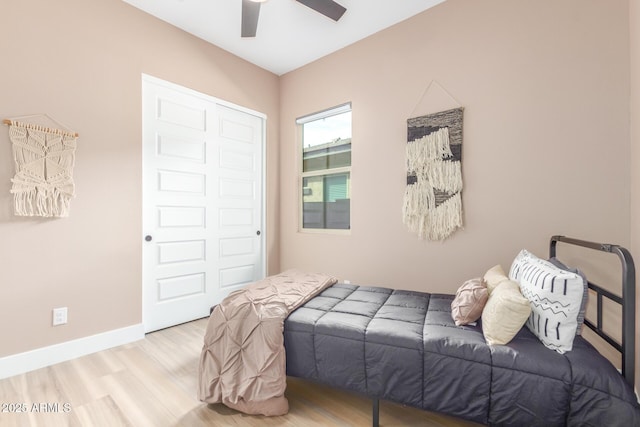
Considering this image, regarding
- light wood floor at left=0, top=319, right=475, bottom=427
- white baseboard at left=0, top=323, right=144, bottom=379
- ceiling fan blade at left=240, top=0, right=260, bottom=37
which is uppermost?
ceiling fan blade at left=240, top=0, right=260, bottom=37

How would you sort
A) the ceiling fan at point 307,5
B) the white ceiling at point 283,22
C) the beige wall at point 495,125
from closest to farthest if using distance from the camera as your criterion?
the beige wall at point 495,125 → the ceiling fan at point 307,5 → the white ceiling at point 283,22

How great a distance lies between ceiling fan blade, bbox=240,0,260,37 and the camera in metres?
2.25

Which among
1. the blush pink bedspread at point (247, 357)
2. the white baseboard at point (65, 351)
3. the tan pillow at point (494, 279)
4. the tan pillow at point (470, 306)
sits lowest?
the white baseboard at point (65, 351)

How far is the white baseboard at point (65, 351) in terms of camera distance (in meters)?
2.07

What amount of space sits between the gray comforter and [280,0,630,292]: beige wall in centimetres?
93

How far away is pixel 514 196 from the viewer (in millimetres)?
2301

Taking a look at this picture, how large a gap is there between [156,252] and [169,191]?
0.61m

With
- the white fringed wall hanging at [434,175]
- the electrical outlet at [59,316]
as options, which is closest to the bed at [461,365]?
the white fringed wall hanging at [434,175]

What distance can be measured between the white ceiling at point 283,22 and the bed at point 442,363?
2.45 metres

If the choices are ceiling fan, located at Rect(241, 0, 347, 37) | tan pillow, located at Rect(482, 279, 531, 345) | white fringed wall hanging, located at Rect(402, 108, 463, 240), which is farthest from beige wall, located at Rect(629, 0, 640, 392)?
ceiling fan, located at Rect(241, 0, 347, 37)

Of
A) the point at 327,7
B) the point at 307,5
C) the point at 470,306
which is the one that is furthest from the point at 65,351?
the point at 327,7

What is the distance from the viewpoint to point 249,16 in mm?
2361

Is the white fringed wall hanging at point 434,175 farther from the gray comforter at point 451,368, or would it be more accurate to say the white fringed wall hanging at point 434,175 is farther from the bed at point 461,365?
the gray comforter at point 451,368

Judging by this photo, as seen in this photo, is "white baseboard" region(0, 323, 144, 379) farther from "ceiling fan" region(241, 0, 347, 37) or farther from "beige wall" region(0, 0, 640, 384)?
"ceiling fan" region(241, 0, 347, 37)
